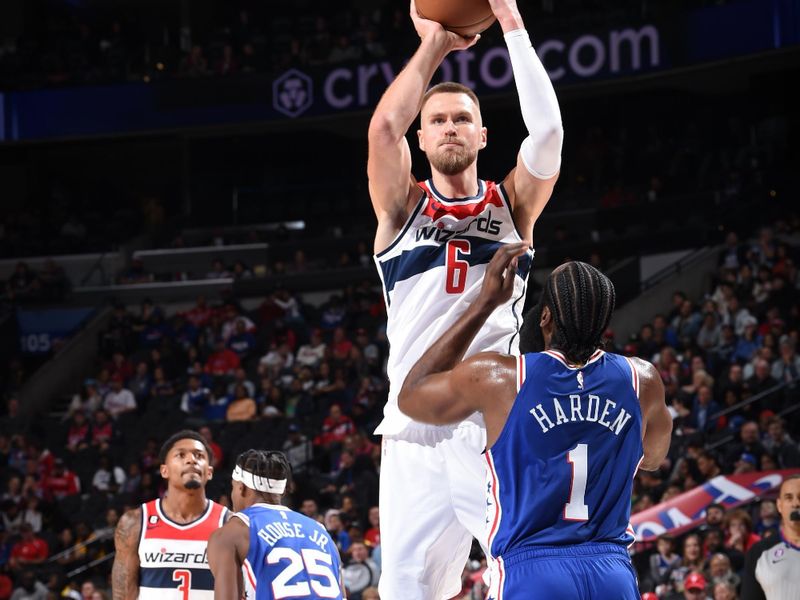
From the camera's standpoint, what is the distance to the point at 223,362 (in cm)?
1856

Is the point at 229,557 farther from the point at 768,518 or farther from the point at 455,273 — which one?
the point at 768,518

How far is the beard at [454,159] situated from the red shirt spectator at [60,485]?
13.0 m

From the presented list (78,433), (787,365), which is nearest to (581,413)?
(787,365)

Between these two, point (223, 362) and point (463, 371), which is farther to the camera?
point (223, 362)

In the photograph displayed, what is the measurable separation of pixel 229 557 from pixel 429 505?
1637 mm

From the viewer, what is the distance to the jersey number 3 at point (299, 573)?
5.88 m

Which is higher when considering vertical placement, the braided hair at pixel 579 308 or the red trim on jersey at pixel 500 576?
the braided hair at pixel 579 308

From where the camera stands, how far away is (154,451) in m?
16.5

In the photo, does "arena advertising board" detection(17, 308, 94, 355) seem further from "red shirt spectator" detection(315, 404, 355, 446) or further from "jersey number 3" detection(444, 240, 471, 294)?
"jersey number 3" detection(444, 240, 471, 294)

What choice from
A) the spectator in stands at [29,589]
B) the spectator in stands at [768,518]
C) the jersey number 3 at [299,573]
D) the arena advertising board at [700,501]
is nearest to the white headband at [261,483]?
the jersey number 3 at [299,573]

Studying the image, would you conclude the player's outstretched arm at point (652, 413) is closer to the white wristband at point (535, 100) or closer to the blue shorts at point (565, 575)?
the blue shorts at point (565, 575)

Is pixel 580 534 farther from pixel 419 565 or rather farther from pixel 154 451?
pixel 154 451

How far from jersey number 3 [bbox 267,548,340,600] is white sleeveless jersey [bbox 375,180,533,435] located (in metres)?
1.53

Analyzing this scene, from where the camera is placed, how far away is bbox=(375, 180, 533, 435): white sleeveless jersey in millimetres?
4637
